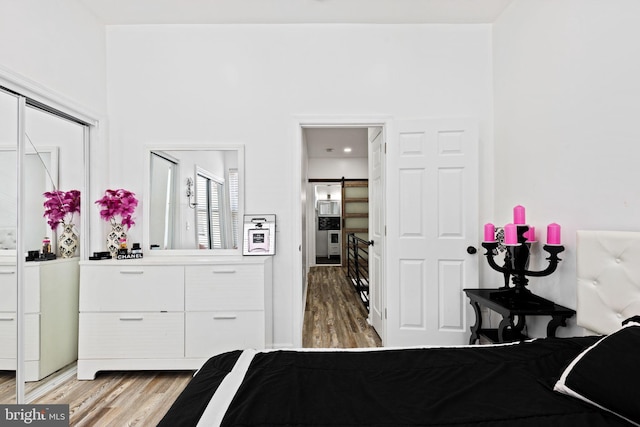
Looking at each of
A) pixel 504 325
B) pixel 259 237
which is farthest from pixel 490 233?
pixel 259 237

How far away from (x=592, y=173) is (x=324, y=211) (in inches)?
260

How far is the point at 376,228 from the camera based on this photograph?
11.4ft

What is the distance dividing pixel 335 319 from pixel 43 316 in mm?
2627

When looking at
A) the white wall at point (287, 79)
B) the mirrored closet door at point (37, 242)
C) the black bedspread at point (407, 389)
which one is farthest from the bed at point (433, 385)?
the white wall at point (287, 79)

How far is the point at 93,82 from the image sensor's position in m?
2.75

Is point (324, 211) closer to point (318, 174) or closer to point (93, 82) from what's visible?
point (318, 174)

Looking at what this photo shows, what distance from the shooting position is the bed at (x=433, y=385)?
0.97 meters

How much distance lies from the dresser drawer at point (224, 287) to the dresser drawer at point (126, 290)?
0.12m

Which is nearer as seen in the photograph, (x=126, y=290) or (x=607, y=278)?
(x=607, y=278)

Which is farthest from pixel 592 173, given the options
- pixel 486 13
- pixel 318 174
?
pixel 318 174

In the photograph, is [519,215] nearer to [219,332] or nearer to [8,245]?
[219,332]

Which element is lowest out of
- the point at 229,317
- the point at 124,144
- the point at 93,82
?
the point at 229,317

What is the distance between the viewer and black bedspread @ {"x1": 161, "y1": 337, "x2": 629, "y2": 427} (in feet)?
3.16

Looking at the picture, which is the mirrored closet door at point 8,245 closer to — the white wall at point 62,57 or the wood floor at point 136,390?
the wood floor at point 136,390
